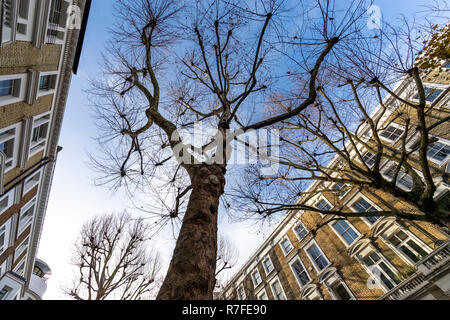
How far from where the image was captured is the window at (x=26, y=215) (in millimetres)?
15932

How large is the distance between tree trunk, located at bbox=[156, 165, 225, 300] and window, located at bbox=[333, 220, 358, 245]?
14.1 meters

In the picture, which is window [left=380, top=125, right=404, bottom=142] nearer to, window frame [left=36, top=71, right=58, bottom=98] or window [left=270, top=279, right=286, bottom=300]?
window [left=270, top=279, right=286, bottom=300]

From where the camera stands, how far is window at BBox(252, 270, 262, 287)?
775 inches

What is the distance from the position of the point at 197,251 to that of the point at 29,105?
14.8 metres

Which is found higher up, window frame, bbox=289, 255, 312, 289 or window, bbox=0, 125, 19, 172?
window, bbox=0, 125, 19, 172

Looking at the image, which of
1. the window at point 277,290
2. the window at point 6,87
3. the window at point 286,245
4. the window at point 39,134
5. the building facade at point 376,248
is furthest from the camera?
the window at point 286,245

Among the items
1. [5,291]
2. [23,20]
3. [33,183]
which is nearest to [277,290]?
[33,183]

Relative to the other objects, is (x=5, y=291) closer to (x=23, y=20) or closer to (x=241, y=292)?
(x=241, y=292)

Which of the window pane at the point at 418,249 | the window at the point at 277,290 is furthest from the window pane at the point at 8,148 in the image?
the window pane at the point at 418,249

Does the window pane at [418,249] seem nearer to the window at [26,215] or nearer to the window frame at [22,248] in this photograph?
the window at [26,215]

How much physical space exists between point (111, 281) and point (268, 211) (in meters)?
12.0

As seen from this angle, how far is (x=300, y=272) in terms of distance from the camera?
1545 cm

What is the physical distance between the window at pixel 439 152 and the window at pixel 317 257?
937cm

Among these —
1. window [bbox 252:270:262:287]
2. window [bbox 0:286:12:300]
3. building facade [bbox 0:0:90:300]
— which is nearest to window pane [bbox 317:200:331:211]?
window [bbox 252:270:262:287]
